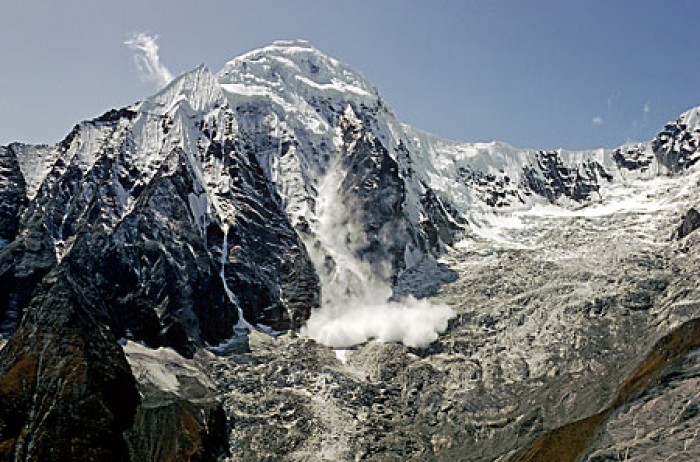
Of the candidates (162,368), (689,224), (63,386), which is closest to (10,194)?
(162,368)

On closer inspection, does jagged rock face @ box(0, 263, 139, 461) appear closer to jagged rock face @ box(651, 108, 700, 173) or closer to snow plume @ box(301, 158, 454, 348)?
snow plume @ box(301, 158, 454, 348)

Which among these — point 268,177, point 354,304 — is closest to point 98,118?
point 268,177

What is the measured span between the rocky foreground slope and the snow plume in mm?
427

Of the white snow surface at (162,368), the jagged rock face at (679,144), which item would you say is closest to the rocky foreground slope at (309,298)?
the white snow surface at (162,368)

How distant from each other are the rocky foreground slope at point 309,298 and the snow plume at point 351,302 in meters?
0.43

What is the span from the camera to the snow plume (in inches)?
4242

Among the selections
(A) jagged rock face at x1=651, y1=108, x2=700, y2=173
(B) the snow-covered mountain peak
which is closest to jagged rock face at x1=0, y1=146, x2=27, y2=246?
(B) the snow-covered mountain peak

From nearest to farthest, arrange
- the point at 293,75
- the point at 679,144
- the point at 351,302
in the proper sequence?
1. the point at 351,302
2. the point at 293,75
3. the point at 679,144

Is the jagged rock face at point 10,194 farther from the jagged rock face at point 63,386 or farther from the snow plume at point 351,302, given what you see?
the snow plume at point 351,302

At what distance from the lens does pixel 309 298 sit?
119688 millimetres

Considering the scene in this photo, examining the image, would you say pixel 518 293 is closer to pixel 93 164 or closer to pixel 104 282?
pixel 104 282

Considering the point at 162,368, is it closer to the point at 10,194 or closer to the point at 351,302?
the point at 351,302

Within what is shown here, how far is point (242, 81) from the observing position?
556 feet

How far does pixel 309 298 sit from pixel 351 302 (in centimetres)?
751
